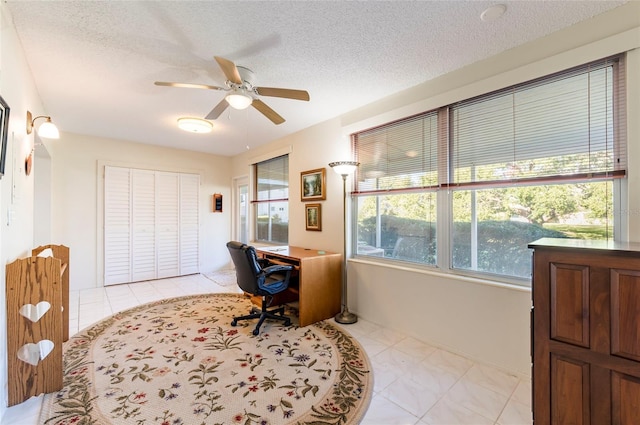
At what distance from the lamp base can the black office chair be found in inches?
22.4

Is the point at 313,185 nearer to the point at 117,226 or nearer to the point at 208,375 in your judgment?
the point at 208,375

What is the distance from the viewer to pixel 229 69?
1.90 meters

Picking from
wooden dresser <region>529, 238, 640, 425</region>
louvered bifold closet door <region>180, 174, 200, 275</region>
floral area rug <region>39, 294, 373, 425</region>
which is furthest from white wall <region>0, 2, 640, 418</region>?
louvered bifold closet door <region>180, 174, 200, 275</region>

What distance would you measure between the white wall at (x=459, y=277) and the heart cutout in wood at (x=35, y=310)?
2.67 meters

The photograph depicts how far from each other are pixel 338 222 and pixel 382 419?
2156 millimetres

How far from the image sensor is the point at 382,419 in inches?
65.7

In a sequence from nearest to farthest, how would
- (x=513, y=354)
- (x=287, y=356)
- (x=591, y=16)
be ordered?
(x=591, y=16) < (x=513, y=354) < (x=287, y=356)

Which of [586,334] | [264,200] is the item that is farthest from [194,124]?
[586,334]

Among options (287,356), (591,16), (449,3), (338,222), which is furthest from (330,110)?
(287,356)

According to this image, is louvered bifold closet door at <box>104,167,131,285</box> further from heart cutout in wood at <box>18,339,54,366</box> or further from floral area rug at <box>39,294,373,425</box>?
heart cutout in wood at <box>18,339,54,366</box>

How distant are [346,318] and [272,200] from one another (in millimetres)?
2634

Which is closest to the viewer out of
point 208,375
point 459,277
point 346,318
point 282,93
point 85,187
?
point 208,375

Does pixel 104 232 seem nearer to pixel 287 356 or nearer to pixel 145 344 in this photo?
pixel 145 344

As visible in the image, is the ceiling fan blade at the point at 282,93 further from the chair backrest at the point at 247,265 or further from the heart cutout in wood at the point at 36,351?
the heart cutout in wood at the point at 36,351
